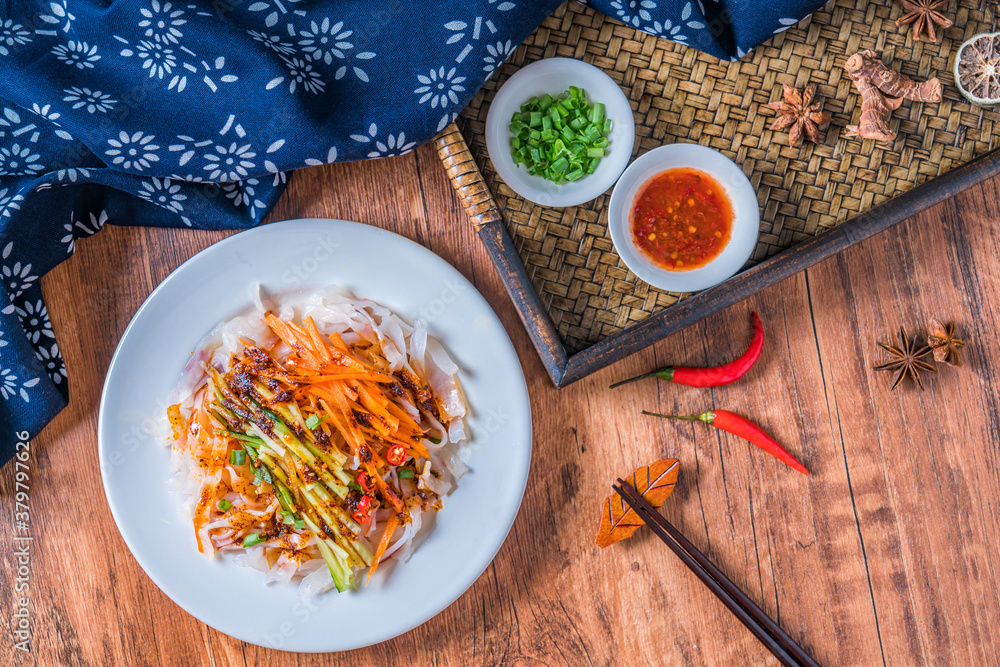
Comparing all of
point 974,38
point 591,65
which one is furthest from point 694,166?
point 974,38

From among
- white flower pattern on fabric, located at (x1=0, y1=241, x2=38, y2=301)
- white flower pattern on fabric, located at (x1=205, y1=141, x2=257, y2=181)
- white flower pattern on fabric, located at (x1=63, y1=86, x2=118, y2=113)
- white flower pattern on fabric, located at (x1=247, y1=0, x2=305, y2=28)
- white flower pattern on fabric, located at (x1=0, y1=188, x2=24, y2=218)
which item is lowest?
white flower pattern on fabric, located at (x1=0, y1=241, x2=38, y2=301)

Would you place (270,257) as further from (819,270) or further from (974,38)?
(974,38)

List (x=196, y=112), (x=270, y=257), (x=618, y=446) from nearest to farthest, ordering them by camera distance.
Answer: (x=196, y=112)
(x=270, y=257)
(x=618, y=446)

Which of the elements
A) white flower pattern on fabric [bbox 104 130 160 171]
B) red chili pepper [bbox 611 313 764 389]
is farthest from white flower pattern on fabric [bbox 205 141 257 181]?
red chili pepper [bbox 611 313 764 389]

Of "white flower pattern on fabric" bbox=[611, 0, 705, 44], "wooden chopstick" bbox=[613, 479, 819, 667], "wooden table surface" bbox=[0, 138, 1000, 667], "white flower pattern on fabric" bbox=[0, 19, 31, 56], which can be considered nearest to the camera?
"white flower pattern on fabric" bbox=[0, 19, 31, 56]

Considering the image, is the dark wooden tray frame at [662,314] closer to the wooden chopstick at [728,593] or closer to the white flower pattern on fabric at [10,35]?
the wooden chopstick at [728,593]

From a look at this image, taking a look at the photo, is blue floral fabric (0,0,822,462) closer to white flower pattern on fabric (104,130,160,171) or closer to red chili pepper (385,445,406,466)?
white flower pattern on fabric (104,130,160,171)
